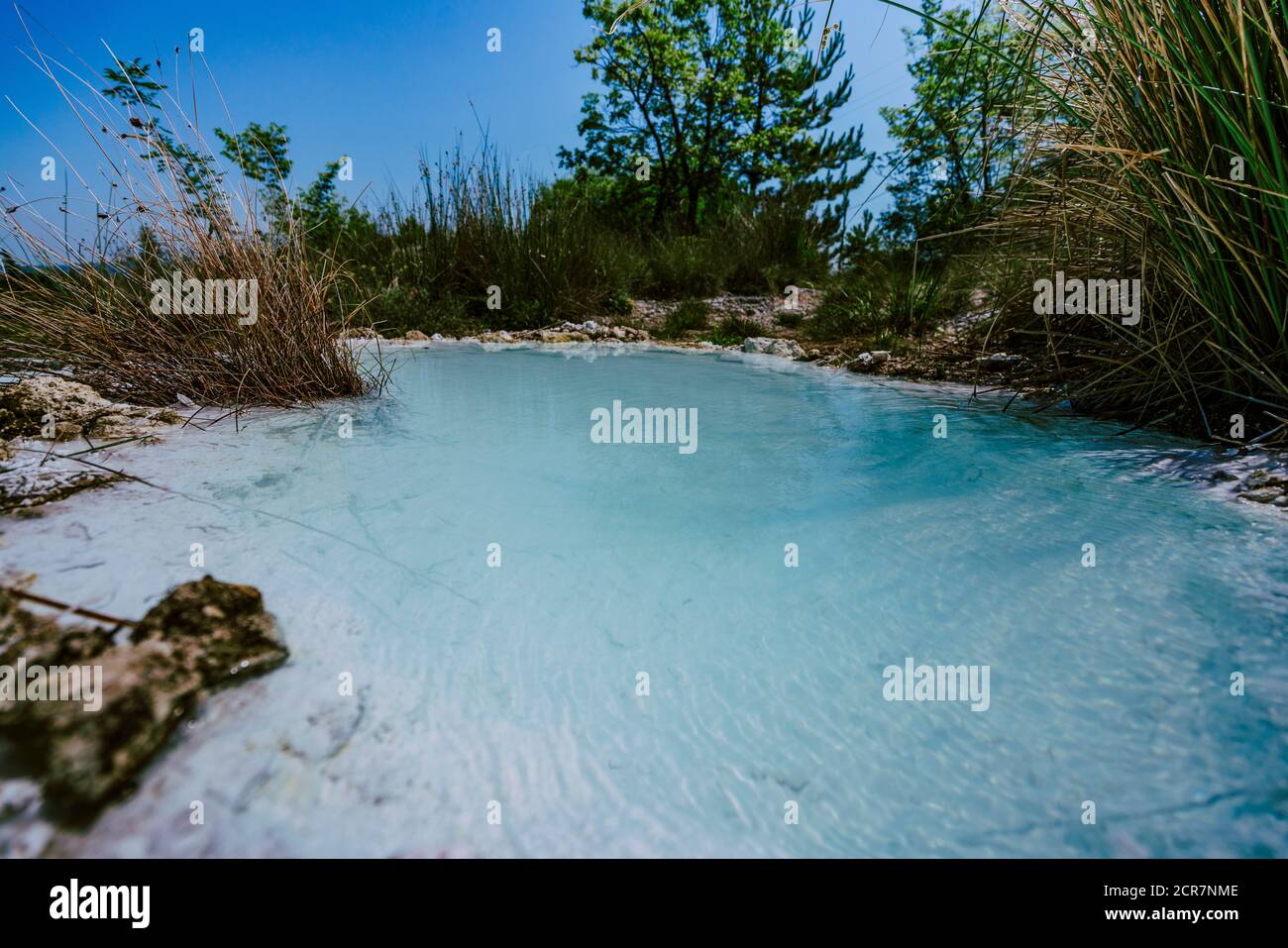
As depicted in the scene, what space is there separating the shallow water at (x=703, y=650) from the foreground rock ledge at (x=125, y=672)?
0.15 ft

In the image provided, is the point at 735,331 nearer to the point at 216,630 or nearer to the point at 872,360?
the point at 872,360

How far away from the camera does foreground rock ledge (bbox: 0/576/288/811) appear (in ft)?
2.55

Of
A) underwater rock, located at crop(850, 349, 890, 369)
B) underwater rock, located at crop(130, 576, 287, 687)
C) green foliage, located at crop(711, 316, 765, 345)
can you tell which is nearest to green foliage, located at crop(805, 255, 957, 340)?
green foliage, located at crop(711, 316, 765, 345)

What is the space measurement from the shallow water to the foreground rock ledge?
0.15 feet

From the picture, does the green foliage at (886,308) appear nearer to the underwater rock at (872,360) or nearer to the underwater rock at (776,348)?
the underwater rock at (776,348)

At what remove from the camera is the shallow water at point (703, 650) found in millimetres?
770

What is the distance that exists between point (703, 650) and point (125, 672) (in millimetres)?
938

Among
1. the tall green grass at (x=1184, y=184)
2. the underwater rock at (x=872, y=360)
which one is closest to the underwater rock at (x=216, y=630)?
the tall green grass at (x=1184, y=184)

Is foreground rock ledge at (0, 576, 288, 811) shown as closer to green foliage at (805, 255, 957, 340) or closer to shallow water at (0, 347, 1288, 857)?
shallow water at (0, 347, 1288, 857)

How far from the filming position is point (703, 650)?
112cm

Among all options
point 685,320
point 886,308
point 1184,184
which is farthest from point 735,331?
point 1184,184
